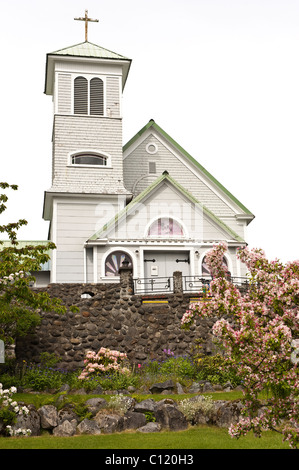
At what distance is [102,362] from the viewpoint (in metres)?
19.4

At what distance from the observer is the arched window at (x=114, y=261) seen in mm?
25734

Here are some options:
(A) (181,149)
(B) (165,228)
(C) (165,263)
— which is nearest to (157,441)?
(C) (165,263)

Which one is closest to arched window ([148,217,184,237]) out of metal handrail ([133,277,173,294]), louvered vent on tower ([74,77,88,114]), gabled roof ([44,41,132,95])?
metal handrail ([133,277,173,294])

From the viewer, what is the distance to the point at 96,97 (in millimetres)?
29594

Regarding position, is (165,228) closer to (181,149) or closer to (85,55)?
(181,149)

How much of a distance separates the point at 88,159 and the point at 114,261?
5.76m

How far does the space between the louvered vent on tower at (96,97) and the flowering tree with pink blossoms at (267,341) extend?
845 inches

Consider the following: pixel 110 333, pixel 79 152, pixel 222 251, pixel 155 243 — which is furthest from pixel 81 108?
pixel 222 251

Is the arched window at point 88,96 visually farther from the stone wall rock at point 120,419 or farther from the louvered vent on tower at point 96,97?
the stone wall rock at point 120,419

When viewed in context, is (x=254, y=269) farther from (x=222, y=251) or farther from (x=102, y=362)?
(x=102, y=362)

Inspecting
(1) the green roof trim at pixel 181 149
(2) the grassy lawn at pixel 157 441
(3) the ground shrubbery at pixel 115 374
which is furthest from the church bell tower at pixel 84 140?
(2) the grassy lawn at pixel 157 441
